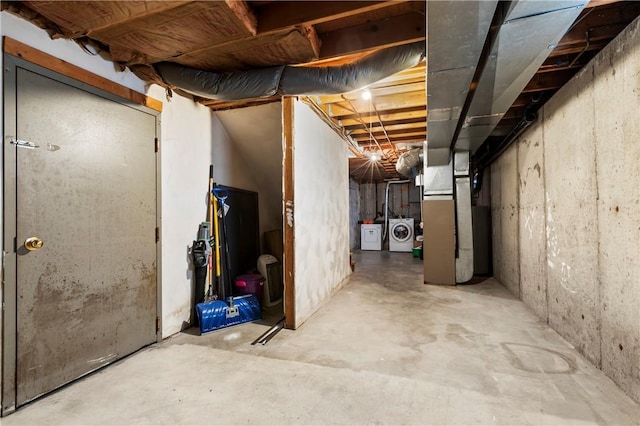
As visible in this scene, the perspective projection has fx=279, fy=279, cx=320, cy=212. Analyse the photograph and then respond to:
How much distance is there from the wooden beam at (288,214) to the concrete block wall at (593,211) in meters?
2.26

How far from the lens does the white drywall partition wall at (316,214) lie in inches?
109

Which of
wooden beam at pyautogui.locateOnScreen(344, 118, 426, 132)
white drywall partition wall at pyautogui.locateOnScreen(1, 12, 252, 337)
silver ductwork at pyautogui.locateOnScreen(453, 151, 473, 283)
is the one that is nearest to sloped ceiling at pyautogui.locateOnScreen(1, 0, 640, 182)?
white drywall partition wall at pyautogui.locateOnScreen(1, 12, 252, 337)

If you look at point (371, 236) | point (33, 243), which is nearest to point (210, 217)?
point (33, 243)

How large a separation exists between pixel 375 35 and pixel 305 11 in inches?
20.1

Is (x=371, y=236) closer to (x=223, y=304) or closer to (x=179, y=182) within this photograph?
(x=223, y=304)

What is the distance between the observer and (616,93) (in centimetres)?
170

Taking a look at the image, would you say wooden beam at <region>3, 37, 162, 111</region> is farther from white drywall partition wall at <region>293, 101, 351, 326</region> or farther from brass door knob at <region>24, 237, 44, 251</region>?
white drywall partition wall at <region>293, 101, 351, 326</region>

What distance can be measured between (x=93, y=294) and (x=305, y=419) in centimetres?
160

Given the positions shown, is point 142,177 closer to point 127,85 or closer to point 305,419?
point 127,85

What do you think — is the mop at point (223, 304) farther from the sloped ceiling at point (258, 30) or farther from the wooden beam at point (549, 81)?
the wooden beam at point (549, 81)

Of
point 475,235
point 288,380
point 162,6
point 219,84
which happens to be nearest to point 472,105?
point 219,84

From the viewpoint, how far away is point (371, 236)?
8.69m

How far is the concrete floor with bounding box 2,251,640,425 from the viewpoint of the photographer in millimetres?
1470

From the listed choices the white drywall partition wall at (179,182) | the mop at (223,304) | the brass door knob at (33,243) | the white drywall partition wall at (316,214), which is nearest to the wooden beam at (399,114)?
the white drywall partition wall at (316,214)
